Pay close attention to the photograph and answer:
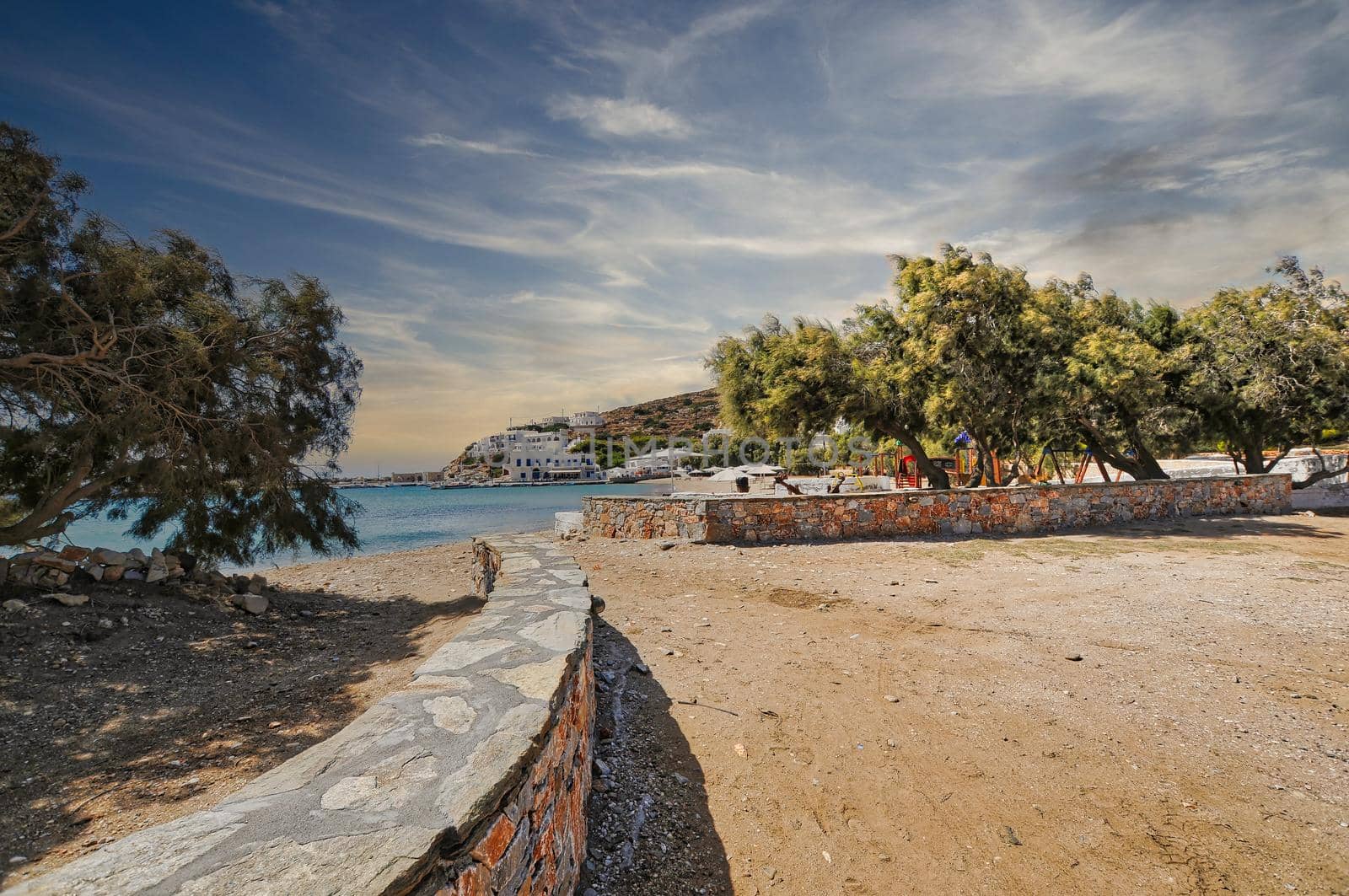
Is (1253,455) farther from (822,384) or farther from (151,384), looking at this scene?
(151,384)

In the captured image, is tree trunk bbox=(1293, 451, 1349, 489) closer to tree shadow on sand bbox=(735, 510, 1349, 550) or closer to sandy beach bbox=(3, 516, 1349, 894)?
tree shadow on sand bbox=(735, 510, 1349, 550)

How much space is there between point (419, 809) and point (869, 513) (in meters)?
11.6

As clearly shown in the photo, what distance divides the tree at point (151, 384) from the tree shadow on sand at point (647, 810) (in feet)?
21.3

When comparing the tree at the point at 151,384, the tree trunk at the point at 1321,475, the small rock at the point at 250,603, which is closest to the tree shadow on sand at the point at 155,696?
the small rock at the point at 250,603

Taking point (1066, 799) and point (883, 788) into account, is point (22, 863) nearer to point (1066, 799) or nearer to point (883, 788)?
point (883, 788)

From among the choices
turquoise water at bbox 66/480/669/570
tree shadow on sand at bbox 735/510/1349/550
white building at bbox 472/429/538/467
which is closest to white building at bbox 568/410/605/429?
white building at bbox 472/429/538/467

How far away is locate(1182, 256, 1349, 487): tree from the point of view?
1505 centimetres

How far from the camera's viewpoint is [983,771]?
366 cm

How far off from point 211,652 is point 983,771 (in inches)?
289

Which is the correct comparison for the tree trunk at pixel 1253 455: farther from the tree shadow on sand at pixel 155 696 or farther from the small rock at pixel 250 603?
the small rock at pixel 250 603

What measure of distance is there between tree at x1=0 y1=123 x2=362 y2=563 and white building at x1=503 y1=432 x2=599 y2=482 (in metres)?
73.8

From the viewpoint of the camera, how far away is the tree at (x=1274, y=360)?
15047 mm

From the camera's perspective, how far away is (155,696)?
509 centimetres

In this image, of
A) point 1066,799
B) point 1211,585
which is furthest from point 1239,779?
point 1211,585
